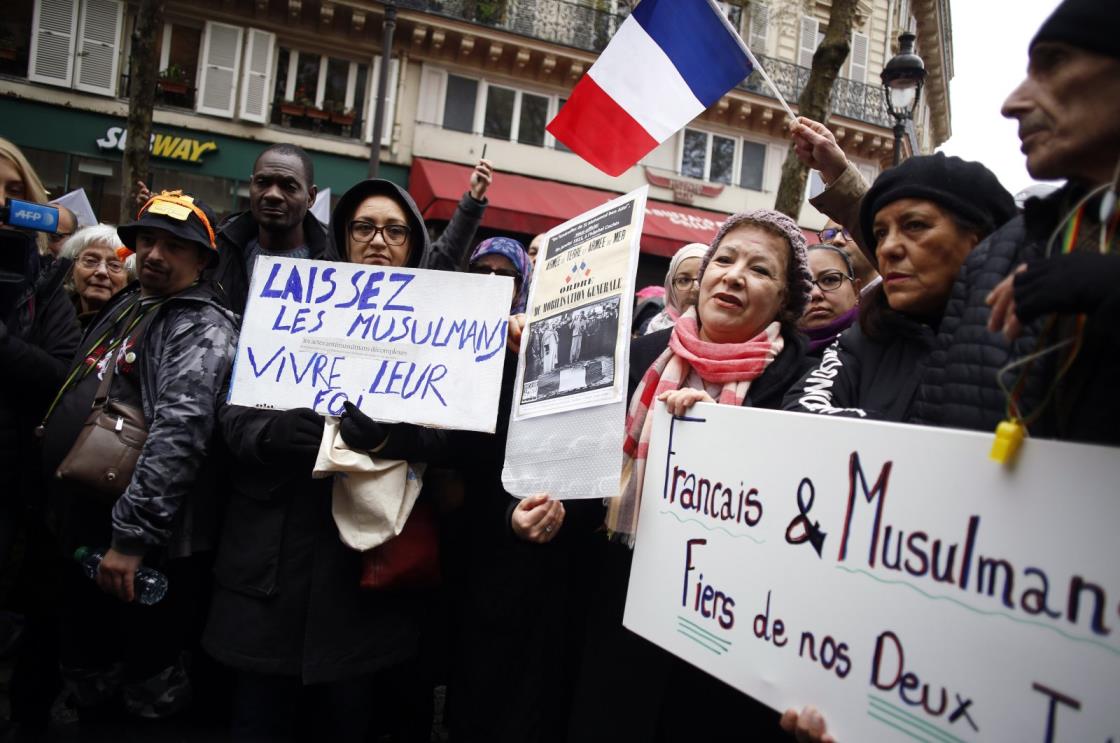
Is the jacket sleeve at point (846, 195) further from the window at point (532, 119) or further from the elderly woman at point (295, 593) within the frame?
the window at point (532, 119)

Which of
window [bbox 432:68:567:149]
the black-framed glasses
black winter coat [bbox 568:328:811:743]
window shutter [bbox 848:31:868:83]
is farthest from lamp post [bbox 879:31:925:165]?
window shutter [bbox 848:31:868:83]

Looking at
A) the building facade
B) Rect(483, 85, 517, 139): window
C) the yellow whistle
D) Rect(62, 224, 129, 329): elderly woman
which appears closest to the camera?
the yellow whistle

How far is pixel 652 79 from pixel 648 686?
79.5 inches

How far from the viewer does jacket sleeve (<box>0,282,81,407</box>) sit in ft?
8.33

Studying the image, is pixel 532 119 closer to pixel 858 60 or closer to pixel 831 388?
pixel 858 60

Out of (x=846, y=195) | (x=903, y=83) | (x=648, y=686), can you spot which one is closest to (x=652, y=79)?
(x=846, y=195)

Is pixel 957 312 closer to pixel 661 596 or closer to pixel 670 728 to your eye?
pixel 661 596

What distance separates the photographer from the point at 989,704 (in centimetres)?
107

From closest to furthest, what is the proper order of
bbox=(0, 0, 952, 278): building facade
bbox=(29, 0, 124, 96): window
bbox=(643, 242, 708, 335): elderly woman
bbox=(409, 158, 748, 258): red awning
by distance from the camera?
1. bbox=(643, 242, 708, 335): elderly woman
2. bbox=(29, 0, 124, 96): window
3. bbox=(0, 0, 952, 278): building facade
4. bbox=(409, 158, 748, 258): red awning

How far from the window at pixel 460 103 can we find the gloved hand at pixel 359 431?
15.2 metres

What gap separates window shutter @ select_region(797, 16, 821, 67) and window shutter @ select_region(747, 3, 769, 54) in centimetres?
120

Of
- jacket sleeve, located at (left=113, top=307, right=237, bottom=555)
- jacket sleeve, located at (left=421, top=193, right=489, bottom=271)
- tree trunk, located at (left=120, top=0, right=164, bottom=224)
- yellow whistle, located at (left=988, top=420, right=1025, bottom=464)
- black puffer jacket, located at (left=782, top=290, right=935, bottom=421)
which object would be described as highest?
tree trunk, located at (left=120, top=0, right=164, bottom=224)

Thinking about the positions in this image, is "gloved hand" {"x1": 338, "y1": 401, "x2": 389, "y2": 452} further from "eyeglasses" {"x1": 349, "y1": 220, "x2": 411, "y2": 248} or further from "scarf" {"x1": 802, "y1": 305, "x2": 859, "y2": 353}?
"scarf" {"x1": 802, "y1": 305, "x2": 859, "y2": 353}

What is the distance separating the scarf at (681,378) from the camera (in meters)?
1.86
